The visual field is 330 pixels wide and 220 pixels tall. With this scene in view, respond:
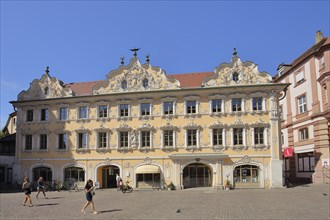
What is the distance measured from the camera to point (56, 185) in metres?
38.6

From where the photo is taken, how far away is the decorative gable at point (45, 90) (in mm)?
41594

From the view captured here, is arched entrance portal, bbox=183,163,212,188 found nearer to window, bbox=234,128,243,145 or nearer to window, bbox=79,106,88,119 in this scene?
window, bbox=234,128,243,145

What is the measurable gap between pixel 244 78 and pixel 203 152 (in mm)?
8860

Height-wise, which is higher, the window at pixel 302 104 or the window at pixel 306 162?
the window at pixel 302 104

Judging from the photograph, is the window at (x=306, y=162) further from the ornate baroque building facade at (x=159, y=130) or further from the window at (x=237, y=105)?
the window at (x=237, y=105)

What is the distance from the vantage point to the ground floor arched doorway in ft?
118

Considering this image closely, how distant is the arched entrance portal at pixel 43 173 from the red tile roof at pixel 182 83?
946 centimetres

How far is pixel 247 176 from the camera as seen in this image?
36156mm

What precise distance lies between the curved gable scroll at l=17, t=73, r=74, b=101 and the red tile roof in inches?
64.9

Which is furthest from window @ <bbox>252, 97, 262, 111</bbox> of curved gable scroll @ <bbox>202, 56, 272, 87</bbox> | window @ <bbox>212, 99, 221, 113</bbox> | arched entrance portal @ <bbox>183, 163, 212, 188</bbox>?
arched entrance portal @ <bbox>183, 163, 212, 188</bbox>

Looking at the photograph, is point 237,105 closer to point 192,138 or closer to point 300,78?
point 192,138

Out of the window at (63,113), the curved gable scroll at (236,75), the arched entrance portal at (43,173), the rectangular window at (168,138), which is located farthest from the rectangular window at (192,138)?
the arched entrance portal at (43,173)

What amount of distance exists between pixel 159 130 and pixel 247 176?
402 inches

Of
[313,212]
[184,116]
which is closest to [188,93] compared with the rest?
[184,116]
